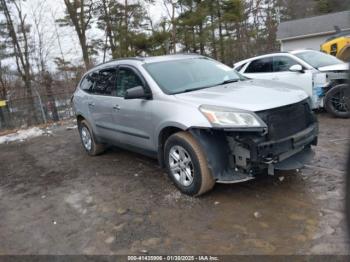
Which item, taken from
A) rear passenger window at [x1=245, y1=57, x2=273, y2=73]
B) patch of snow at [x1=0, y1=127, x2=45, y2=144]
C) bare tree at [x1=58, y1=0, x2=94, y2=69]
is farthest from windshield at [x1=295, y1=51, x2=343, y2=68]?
bare tree at [x1=58, y1=0, x2=94, y2=69]

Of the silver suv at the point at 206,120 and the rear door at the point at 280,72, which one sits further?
the rear door at the point at 280,72

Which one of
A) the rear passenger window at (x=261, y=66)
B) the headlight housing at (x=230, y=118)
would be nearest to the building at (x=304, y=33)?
the rear passenger window at (x=261, y=66)

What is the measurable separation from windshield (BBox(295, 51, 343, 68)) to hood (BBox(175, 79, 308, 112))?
387cm

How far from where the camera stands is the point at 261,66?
8750 mm

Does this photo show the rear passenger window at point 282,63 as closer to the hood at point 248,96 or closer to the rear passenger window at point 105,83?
the hood at point 248,96

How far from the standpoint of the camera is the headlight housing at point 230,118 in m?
3.52

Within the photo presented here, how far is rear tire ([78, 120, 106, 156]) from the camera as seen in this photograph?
6.41 metres

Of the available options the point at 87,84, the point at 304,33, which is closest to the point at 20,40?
the point at 87,84

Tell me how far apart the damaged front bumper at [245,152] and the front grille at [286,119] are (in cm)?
6

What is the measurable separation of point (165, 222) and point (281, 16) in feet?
125

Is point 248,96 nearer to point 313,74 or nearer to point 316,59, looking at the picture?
point 313,74

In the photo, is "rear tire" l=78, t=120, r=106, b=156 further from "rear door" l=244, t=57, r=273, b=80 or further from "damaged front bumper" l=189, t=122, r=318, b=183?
"rear door" l=244, t=57, r=273, b=80

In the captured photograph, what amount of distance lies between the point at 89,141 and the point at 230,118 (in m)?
3.78

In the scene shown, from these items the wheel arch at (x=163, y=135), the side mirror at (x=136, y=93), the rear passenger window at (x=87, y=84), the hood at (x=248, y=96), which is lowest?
the wheel arch at (x=163, y=135)
